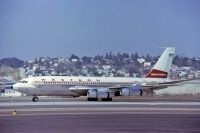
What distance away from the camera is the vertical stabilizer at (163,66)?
59.1 metres

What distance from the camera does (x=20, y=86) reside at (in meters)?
49.8

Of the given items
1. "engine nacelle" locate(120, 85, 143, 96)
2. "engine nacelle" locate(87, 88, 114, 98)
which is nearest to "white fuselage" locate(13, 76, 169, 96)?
"engine nacelle" locate(87, 88, 114, 98)

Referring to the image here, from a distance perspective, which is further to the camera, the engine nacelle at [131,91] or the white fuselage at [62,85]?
the engine nacelle at [131,91]

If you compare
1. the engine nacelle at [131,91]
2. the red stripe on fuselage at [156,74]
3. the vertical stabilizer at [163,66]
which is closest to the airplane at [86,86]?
the engine nacelle at [131,91]

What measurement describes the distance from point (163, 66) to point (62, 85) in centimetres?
1524

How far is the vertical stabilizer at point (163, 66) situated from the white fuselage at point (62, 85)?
21.1ft

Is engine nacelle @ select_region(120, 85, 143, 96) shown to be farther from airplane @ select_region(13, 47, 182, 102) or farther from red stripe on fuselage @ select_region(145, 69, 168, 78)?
red stripe on fuselage @ select_region(145, 69, 168, 78)

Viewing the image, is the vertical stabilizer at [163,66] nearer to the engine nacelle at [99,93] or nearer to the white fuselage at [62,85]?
the white fuselage at [62,85]

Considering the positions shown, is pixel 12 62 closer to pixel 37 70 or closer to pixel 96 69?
pixel 37 70

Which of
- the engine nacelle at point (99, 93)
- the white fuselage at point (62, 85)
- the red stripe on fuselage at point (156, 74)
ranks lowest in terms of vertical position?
the engine nacelle at point (99, 93)

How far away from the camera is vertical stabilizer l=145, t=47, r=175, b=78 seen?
2327 inches

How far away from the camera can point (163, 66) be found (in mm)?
59969

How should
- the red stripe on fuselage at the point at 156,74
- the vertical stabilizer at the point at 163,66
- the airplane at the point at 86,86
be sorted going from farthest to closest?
A: the vertical stabilizer at the point at 163,66
the red stripe on fuselage at the point at 156,74
the airplane at the point at 86,86

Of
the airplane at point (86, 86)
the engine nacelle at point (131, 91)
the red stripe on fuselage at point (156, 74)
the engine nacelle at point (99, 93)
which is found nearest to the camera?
the engine nacelle at point (99, 93)
